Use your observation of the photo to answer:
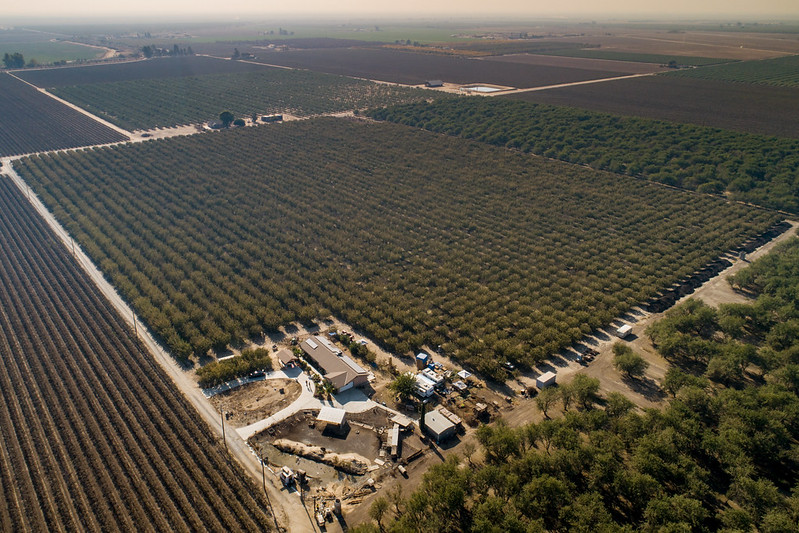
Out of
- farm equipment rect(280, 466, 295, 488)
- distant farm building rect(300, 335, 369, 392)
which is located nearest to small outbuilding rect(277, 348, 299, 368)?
distant farm building rect(300, 335, 369, 392)

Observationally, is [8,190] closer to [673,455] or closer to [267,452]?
[267,452]

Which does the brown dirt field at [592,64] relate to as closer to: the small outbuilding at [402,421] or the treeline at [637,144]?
the treeline at [637,144]

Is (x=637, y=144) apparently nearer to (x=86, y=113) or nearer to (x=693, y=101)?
(x=693, y=101)

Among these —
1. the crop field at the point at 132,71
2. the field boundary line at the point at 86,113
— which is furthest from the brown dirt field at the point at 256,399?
the crop field at the point at 132,71

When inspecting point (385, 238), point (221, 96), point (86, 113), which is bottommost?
point (385, 238)

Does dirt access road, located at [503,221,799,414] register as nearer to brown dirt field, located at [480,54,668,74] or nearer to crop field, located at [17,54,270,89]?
brown dirt field, located at [480,54,668,74]

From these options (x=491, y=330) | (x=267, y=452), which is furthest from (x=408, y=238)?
(x=267, y=452)

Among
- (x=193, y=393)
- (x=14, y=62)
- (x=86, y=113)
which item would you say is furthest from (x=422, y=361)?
(x=14, y=62)
